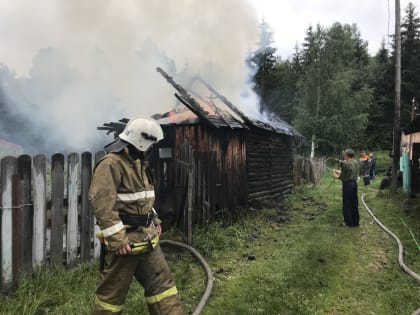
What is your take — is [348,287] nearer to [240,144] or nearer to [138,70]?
[240,144]

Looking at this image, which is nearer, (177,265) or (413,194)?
(177,265)

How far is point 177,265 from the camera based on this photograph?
4.76m

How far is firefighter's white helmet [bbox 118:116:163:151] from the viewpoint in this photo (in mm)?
2730

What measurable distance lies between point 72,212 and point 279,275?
3.02m

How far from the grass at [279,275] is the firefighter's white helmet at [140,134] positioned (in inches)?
74.0

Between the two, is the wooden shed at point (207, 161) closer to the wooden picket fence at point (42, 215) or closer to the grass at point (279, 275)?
the grass at point (279, 275)

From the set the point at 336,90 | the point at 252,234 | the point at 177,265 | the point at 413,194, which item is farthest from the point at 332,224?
the point at 336,90

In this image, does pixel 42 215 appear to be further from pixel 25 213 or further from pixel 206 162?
pixel 206 162

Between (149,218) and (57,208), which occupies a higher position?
(149,218)

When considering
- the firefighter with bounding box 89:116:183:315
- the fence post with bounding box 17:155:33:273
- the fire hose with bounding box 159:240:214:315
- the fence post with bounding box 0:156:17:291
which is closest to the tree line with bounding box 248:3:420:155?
the fire hose with bounding box 159:240:214:315

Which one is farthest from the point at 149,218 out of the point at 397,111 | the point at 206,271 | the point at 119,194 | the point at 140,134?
the point at 397,111

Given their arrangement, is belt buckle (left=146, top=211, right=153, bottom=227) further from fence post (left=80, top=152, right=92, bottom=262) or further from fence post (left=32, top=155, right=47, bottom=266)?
fence post (left=80, top=152, right=92, bottom=262)

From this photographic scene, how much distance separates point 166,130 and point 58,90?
25.4m

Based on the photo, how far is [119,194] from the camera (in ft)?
8.62
